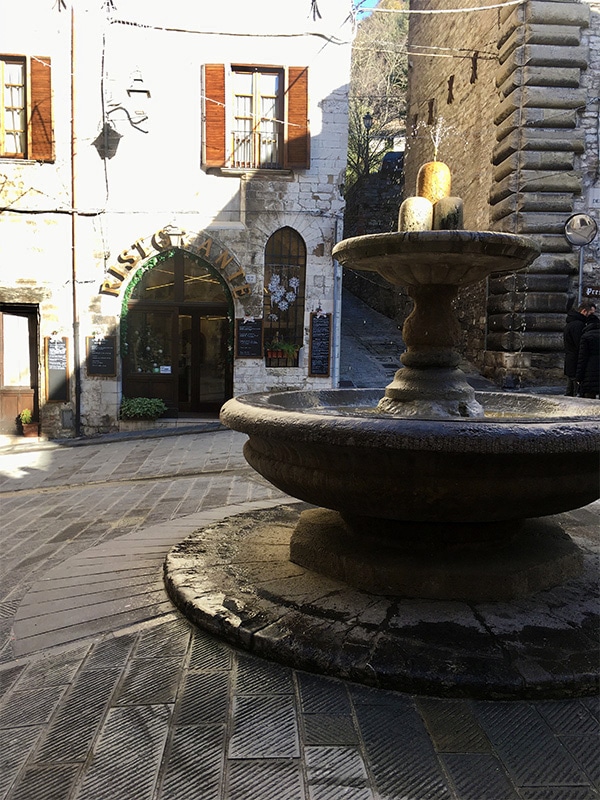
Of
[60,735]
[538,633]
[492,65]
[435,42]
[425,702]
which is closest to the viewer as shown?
[60,735]

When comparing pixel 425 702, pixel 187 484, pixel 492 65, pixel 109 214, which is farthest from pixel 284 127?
pixel 425 702

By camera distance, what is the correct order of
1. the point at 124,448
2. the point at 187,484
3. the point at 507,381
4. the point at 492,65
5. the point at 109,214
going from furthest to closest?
1. the point at 492,65
2. the point at 507,381
3. the point at 109,214
4. the point at 124,448
5. the point at 187,484

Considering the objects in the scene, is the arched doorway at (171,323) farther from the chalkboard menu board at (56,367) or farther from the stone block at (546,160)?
the stone block at (546,160)

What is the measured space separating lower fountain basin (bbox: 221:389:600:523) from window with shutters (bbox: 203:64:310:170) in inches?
383

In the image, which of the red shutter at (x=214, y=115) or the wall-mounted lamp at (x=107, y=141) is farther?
the red shutter at (x=214, y=115)

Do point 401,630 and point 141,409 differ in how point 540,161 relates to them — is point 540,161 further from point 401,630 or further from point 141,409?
point 401,630

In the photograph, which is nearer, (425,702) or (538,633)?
(425,702)

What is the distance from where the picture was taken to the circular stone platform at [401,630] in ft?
6.88

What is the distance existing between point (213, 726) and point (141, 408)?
9.99 metres

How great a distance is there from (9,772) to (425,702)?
1.24m

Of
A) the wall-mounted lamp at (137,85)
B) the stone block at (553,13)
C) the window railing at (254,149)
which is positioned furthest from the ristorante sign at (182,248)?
the stone block at (553,13)

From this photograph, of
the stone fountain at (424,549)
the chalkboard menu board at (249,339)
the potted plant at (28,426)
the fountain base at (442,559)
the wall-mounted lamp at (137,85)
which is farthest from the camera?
the chalkboard menu board at (249,339)

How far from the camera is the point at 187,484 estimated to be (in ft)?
20.2

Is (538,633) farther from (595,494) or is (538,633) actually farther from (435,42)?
(435,42)
